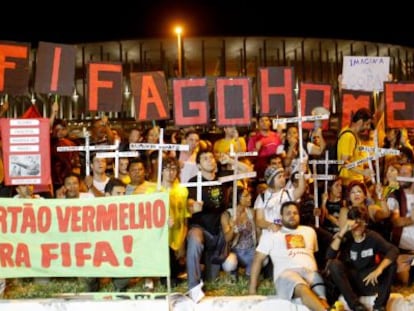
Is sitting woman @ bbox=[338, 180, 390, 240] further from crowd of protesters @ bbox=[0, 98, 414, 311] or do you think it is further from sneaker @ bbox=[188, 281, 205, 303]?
sneaker @ bbox=[188, 281, 205, 303]

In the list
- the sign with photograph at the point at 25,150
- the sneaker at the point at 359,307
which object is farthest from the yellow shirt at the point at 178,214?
the sneaker at the point at 359,307

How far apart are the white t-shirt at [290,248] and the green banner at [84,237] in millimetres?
1248

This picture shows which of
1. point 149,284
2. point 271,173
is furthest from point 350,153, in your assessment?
point 149,284

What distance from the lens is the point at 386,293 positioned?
7000mm

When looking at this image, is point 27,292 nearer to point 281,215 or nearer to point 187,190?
point 187,190

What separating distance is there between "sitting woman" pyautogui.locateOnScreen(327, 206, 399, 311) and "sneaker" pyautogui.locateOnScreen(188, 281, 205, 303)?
152cm

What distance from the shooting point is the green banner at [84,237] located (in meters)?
7.16

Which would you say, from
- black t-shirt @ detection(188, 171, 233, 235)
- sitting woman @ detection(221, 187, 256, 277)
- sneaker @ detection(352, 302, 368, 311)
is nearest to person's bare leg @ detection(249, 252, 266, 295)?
sitting woman @ detection(221, 187, 256, 277)

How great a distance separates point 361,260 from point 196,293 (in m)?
1.96

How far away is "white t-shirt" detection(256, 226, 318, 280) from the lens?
284 inches

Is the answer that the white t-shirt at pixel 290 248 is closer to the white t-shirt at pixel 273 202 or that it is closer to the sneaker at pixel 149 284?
the white t-shirt at pixel 273 202

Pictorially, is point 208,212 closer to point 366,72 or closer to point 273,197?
point 273,197

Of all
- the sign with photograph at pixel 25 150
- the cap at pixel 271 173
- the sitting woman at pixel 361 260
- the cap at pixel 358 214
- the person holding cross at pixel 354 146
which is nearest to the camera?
the sitting woman at pixel 361 260

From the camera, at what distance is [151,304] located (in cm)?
729
